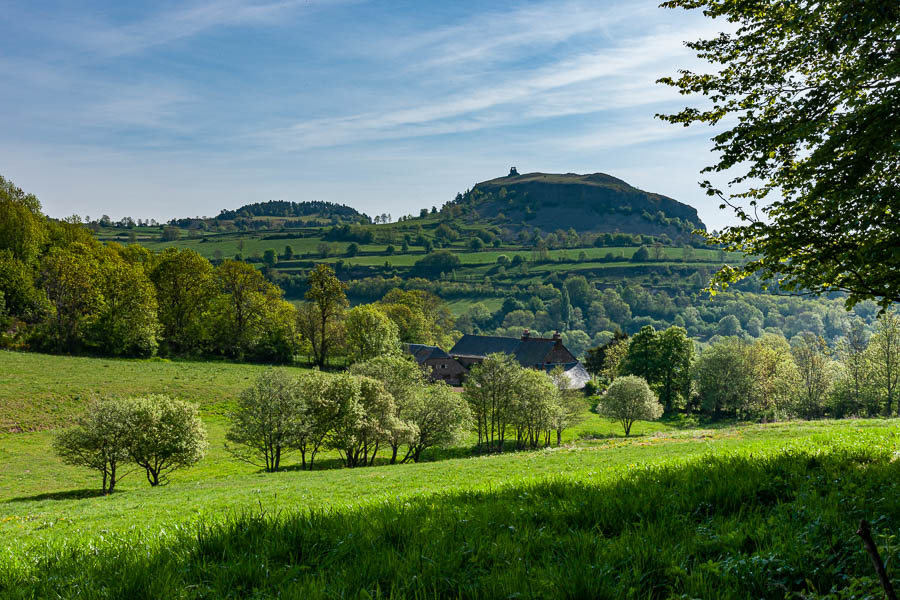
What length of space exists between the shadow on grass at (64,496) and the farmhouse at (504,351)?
218 feet

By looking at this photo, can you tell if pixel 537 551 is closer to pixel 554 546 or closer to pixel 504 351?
pixel 554 546

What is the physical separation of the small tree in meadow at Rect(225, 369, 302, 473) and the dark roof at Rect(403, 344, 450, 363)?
60424mm

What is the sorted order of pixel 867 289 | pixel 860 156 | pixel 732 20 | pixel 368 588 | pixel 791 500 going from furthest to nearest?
pixel 732 20 < pixel 867 289 < pixel 860 156 < pixel 791 500 < pixel 368 588

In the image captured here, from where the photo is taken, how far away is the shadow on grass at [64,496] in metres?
29.6

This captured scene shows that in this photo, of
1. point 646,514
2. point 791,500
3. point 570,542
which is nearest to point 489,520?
point 570,542

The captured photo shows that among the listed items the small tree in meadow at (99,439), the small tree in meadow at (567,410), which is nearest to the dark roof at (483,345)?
the small tree in meadow at (567,410)

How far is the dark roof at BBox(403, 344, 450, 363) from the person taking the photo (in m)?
103

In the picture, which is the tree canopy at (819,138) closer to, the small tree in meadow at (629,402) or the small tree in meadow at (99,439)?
the small tree in meadow at (99,439)

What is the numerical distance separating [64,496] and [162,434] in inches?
238

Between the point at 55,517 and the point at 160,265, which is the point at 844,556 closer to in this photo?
the point at 55,517

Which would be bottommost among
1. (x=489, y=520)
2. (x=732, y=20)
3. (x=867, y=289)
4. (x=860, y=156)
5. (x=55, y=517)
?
(x=55, y=517)

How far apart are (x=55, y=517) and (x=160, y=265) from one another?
74693mm

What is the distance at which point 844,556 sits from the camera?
3902 millimetres

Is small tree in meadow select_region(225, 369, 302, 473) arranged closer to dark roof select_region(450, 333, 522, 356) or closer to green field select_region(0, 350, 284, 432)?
green field select_region(0, 350, 284, 432)
